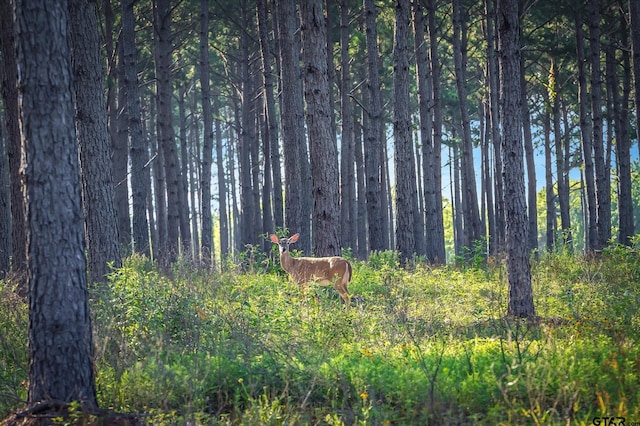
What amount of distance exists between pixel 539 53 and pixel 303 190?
1568 cm

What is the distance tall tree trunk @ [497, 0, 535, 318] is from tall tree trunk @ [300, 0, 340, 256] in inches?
147

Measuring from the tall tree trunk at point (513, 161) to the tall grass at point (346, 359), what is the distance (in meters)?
0.54

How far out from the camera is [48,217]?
17.5 feet

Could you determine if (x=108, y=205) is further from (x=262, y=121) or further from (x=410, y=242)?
(x=262, y=121)

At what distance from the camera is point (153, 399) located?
221 inches

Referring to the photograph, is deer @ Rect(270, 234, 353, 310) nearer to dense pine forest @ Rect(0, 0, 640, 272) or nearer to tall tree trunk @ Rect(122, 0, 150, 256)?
dense pine forest @ Rect(0, 0, 640, 272)

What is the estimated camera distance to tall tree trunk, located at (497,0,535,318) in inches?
371

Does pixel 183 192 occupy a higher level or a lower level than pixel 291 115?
lower

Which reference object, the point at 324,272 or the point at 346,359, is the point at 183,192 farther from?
the point at 346,359

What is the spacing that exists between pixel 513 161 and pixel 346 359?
14.6ft

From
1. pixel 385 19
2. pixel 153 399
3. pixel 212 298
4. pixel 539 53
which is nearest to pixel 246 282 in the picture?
pixel 212 298

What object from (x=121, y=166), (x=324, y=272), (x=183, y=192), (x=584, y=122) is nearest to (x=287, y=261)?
(x=324, y=272)

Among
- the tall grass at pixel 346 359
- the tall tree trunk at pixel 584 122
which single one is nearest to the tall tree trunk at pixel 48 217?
the tall grass at pixel 346 359

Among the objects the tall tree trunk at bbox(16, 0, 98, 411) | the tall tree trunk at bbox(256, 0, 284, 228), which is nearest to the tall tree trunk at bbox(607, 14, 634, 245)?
the tall tree trunk at bbox(256, 0, 284, 228)
